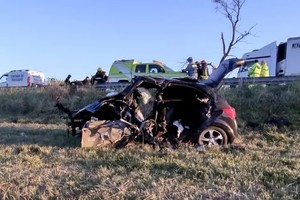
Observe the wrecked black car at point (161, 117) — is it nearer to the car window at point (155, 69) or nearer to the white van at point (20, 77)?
the car window at point (155, 69)

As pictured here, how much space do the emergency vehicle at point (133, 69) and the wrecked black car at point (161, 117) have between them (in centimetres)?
1282

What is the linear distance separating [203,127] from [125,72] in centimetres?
1526

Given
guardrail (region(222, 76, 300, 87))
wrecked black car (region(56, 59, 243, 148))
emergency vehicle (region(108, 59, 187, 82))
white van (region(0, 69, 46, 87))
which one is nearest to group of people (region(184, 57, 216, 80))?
guardrail (region(222, 76, 300, 87))

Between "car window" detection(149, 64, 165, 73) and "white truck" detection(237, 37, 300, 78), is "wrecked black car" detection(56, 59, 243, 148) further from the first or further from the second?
"white truck" detection(237, 37, 300, 78)

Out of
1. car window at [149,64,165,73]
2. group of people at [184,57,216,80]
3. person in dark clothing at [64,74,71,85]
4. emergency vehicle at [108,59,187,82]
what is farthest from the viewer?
car window at [149,64,165,73]

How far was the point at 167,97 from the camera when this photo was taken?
800cm

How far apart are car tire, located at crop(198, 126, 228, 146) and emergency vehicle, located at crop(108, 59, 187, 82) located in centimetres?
1317

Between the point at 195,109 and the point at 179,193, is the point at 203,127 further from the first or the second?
the point at 179,193

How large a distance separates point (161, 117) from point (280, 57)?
16.4m

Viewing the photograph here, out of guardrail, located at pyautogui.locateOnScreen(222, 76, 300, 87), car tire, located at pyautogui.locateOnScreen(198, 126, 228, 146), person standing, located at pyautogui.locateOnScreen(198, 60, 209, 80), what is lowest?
car tire, located at pyautogui.locateOnScreen(198, 126, 228, 146)

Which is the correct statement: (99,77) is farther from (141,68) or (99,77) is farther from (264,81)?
(264,81)

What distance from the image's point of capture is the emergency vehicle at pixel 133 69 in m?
21.4

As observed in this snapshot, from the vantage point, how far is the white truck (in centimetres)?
2075

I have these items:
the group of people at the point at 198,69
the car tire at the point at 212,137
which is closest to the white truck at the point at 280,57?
the group of people at the point at 198,69
